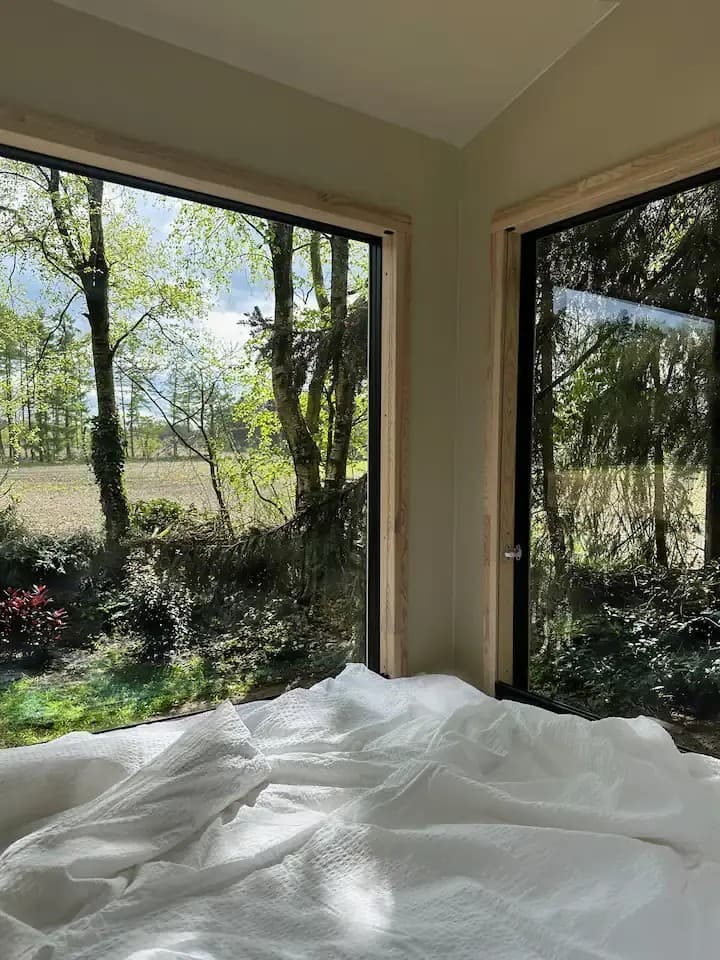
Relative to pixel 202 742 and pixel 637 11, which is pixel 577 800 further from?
pixel 637 11

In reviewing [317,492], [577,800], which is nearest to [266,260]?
[317,492]

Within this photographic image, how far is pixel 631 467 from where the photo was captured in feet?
7.56

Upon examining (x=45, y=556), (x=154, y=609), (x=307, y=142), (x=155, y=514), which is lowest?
(x=154, y=609)

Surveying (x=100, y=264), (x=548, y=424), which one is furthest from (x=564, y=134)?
(x=100, y=264)

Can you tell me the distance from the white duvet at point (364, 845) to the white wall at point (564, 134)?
1.19 meters

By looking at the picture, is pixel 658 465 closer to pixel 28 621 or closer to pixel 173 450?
pixel 173 450

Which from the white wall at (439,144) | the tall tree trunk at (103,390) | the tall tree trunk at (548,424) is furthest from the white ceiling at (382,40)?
the tall tree trunk at (548,424)

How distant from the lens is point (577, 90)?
2.37 m

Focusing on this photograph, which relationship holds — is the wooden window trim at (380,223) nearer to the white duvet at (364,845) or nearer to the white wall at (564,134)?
the white wall at (564,134)

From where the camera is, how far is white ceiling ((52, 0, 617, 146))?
6.72ft

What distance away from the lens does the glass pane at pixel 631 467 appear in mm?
2107

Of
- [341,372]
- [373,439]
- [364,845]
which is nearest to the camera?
[364,845]

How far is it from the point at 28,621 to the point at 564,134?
8.08 feet

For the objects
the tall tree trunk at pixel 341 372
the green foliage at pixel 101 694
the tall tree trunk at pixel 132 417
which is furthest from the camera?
the tall tree trunk at pixel 341 372
